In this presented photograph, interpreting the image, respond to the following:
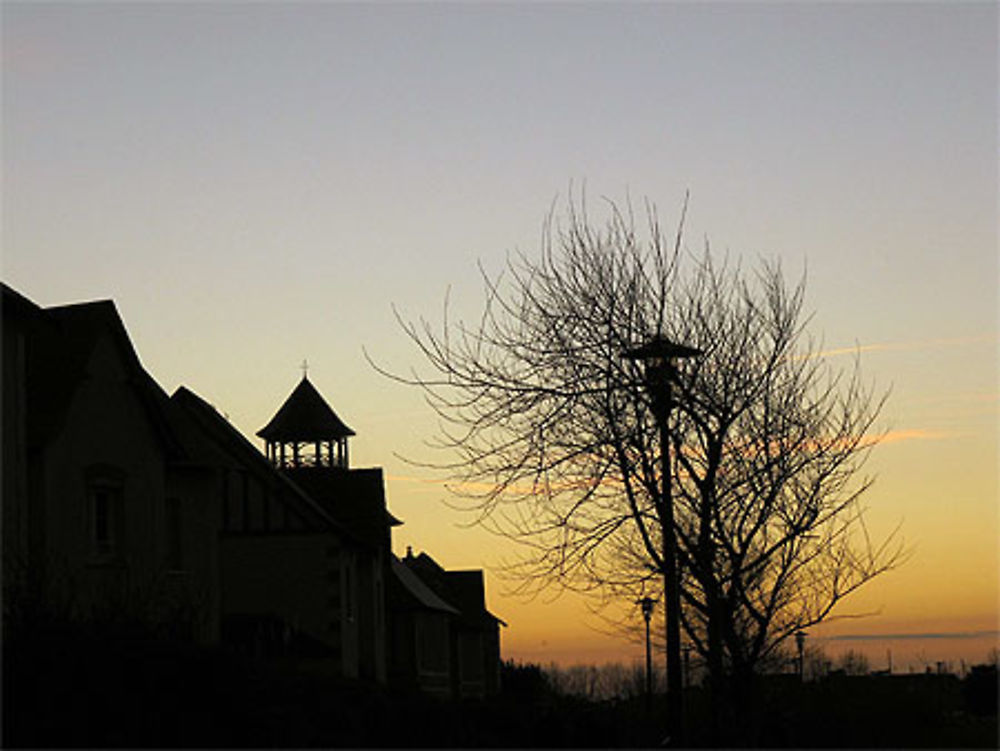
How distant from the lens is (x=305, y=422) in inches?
2392

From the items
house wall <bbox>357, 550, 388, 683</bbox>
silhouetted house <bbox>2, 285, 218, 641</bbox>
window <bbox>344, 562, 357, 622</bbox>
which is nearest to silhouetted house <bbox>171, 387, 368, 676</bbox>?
window <bbox>344, 562, 357, 622</bbox>

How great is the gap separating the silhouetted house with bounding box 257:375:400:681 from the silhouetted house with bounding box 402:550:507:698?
7353 mm

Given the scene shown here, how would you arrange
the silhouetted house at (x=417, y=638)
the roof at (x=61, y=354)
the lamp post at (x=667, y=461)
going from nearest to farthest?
the lamp post at (x=667, y=461), the roof at (x=61, y=354), the silhouetted house at (x=417, y=638)

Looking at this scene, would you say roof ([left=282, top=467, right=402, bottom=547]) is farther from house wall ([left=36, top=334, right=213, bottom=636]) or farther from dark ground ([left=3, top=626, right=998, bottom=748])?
dark ground ([left=3, top=626, right=998, bottom=748])

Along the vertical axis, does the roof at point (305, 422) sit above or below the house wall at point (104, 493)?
above

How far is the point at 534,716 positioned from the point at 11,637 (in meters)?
7.45

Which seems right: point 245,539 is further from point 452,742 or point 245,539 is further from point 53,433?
point 452,742

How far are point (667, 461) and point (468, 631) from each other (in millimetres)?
50126

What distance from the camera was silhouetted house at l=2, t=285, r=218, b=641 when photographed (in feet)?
83.4

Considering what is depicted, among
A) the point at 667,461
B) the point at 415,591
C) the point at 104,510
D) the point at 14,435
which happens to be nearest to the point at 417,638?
the point at 415,591

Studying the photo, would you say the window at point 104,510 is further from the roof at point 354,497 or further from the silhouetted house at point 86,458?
the roof at point 354,497

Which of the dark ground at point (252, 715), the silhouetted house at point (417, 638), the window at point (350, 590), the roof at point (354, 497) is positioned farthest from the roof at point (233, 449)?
the dark ground at point (252, 715)

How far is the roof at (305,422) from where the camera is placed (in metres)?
60.3

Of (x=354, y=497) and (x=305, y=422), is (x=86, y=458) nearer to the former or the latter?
(x=354, y=497)
